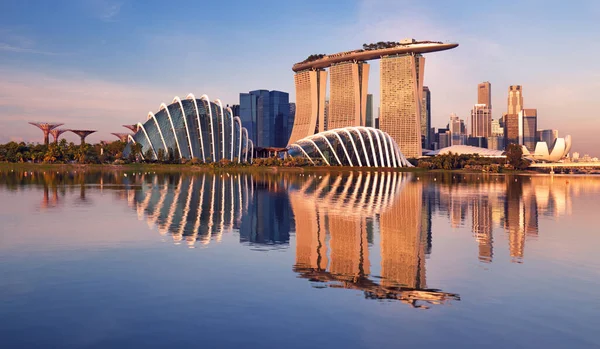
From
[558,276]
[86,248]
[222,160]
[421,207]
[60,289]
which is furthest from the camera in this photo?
[222,160]

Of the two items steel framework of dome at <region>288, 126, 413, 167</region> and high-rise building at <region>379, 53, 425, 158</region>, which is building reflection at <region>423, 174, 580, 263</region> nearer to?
steel framework of dome at <region>288, 126, 413, 167</region>

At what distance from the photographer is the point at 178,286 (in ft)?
54.4

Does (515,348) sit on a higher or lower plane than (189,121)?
lower

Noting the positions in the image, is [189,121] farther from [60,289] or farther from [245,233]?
[60,289]

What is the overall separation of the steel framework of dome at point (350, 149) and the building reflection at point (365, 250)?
104 meters

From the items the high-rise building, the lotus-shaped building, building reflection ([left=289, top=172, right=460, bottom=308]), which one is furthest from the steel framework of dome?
building reflection ([left=289, top=172, right=460, bottom=308])

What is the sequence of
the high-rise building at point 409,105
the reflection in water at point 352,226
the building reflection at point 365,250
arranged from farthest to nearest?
the high-rise building at point 409,105 → the reflection in water at point 352,226 → the building reflection at point 365,250

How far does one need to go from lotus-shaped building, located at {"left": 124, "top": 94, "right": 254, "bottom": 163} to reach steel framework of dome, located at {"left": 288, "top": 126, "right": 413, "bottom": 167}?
2174cm

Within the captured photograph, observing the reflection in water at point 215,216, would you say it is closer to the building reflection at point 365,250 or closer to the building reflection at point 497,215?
the building reflection at point 365,250

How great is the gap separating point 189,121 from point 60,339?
123m

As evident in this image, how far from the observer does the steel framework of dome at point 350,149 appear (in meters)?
144

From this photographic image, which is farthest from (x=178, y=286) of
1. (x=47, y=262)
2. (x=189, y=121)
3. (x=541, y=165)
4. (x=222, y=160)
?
(x=541, y=165)

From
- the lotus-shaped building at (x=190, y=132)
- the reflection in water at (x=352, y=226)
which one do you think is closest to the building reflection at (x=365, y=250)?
the reflection in water at (x=352, y=226)

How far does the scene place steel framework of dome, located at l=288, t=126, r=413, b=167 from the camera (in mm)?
144500
